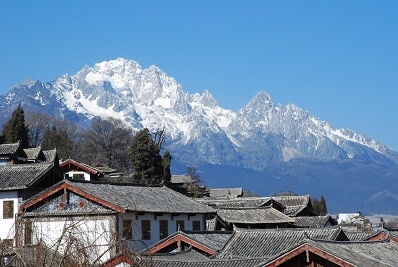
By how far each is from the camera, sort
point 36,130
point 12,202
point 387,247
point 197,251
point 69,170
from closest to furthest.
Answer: point 387,247 → point 197,251 → point 12,202 → point 69,170 → point 36,130

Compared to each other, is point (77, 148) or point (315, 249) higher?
point (77, 148)

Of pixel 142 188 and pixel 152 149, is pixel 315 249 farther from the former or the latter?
pixel 152 149

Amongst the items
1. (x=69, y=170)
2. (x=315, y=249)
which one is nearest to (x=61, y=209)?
(x=315, y=249)

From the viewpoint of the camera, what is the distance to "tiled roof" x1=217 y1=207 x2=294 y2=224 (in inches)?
2418

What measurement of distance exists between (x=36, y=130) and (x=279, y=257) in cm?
9324

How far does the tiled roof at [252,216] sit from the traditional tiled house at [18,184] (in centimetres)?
1338

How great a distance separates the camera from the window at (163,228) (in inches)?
1903

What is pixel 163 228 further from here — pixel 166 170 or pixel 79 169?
pixel 166 170

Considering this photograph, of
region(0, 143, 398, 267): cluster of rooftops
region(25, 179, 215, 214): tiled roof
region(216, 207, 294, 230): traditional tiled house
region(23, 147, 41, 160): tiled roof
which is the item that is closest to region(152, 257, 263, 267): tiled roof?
region(0, 143, 398, 267): cluster of rooftops

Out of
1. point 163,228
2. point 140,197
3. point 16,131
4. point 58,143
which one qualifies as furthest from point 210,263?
point 58,143

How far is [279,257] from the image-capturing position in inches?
1140

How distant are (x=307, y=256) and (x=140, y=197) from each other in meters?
21.8

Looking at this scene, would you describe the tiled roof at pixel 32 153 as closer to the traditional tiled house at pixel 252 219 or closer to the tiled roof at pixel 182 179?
the traditional tiled house at pixel 252 219

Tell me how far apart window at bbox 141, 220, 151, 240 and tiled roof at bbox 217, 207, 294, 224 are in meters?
13.6
